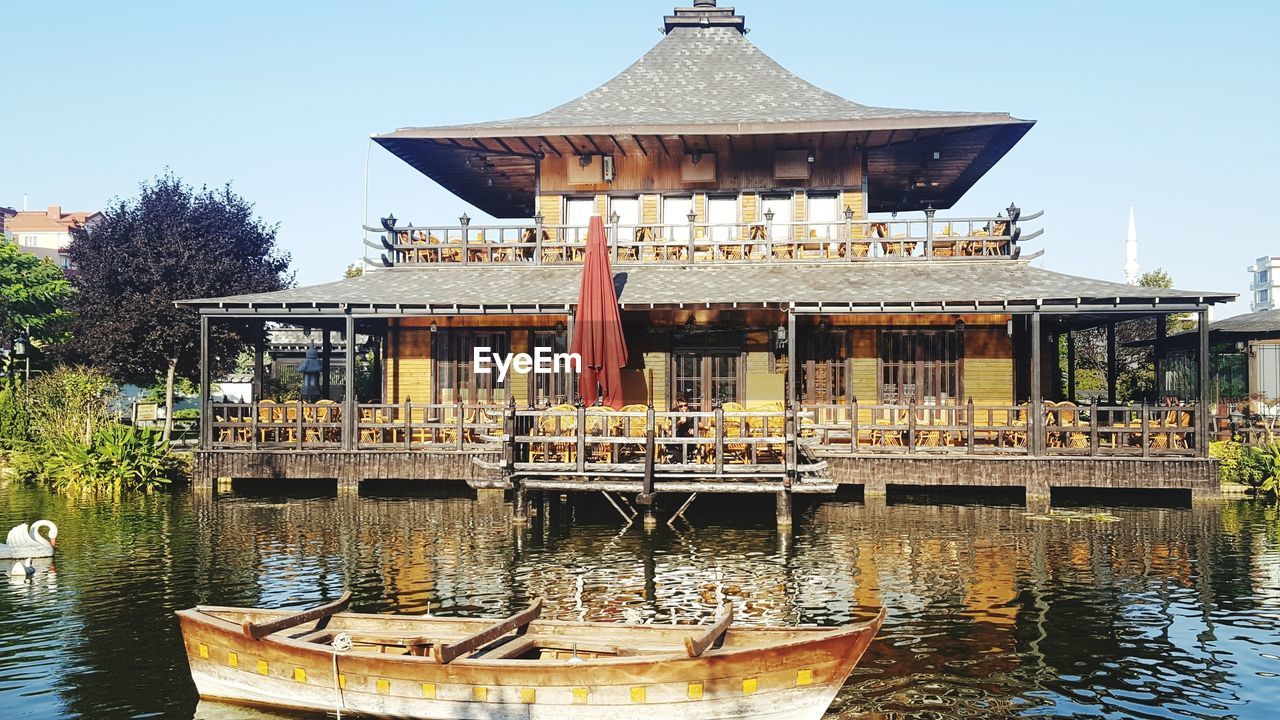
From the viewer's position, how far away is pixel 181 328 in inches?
1244

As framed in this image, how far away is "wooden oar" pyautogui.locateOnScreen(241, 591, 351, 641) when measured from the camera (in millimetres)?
9164

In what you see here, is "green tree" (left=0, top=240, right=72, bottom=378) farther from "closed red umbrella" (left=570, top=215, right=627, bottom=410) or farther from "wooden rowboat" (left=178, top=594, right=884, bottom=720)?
"wooden rowboat" (left=178, top=594, right=884, bottom=720)

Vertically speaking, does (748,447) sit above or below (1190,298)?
below

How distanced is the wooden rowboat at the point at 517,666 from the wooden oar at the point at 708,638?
1 cm

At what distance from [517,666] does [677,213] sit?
1907cm

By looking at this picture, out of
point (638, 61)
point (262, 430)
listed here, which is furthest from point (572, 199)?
point (262, 430)

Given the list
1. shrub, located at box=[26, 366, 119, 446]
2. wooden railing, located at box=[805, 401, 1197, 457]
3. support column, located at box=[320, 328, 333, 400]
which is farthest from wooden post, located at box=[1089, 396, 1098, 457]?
shrub, located at box=[26, 366, 119, 446]

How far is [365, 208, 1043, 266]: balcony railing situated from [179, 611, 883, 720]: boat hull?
16899 millimetres

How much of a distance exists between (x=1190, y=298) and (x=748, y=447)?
357 inches

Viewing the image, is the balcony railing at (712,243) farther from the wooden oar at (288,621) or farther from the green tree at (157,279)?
the wooden oar at (288,621)

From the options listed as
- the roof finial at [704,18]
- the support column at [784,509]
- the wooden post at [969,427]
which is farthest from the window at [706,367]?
the roof finial at [704,18]

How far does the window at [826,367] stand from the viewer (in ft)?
77.9

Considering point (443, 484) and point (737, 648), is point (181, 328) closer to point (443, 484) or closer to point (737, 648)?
point (443, 484)

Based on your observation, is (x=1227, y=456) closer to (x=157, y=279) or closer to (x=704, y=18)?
(x=704, y=18)
